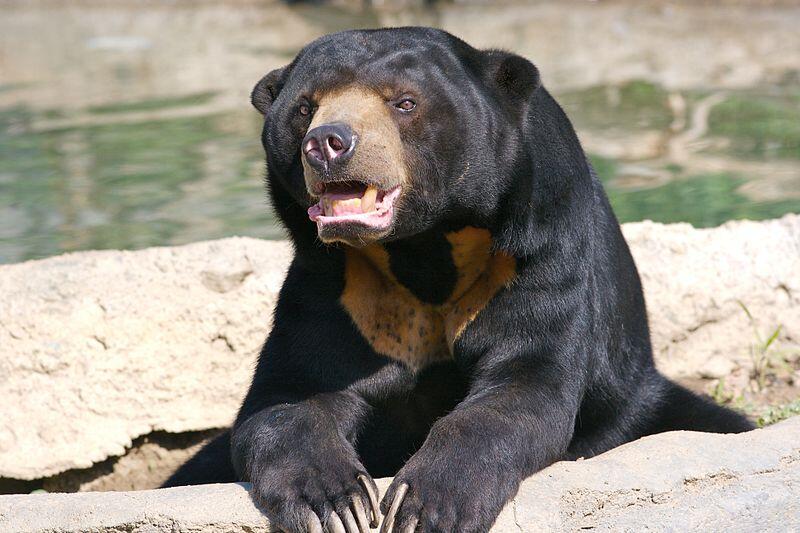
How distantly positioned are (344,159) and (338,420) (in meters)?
0.99

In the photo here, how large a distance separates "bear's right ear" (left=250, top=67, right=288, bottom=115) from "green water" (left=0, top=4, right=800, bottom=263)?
3897mm

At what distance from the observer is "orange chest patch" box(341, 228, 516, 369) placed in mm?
4129

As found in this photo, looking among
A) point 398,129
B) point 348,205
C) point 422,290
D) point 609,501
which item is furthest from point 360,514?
point 398,129

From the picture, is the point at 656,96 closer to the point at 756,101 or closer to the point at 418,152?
the point at 756,101

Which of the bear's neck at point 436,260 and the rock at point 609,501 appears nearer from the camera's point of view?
the rock at point 609,501

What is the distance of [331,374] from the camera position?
13.8 feet

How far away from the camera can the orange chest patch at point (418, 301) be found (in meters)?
4.13

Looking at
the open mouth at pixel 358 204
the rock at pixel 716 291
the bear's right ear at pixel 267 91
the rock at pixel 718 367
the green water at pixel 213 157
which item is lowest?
the green water at pixel 213 157

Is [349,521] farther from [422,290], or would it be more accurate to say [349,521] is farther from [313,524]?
[422,290]

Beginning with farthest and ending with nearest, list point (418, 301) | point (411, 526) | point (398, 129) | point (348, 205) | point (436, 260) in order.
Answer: point (418, 301) → point (436, 260) → point (398, 129) → point (348, 205) → point (411, 526)

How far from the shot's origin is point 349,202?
12.0 ft

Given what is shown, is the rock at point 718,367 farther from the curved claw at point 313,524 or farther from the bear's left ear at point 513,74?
the curved claw at point 313,524

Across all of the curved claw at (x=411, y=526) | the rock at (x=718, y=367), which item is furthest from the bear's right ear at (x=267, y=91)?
the rock at (x=718, y=367)

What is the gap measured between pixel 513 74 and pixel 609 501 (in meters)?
1.42
